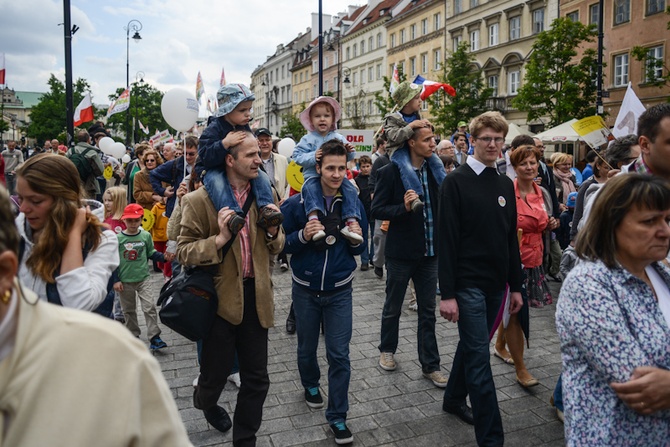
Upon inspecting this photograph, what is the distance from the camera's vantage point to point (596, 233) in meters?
2.28

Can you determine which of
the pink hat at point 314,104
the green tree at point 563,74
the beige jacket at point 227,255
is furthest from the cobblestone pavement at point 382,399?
the green tree at point 563,74

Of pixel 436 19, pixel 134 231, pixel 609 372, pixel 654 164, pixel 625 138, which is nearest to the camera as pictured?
pixel 609 372

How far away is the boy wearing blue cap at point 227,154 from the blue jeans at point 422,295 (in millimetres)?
1711

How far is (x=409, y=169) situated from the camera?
498cm

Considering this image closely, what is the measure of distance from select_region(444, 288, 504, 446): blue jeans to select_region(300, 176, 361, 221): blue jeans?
3.51ft

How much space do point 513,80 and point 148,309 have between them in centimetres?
4195

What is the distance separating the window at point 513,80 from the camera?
42312 mm

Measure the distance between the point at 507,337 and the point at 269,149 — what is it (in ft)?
14.8

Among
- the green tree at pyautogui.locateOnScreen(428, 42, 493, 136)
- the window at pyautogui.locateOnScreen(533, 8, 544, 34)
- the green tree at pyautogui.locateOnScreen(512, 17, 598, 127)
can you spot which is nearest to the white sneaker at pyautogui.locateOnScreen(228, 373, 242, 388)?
the green tree at pyautogui.locateOnScreen(512, 17, 598, 127)

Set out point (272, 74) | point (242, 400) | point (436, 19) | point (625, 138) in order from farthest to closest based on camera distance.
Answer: point (272, 74) → point (436, 19) → point (625, 138) → point (242, 400)

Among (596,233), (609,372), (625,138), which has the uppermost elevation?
(625,138)

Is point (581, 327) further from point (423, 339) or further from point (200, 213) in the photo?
point (423, 339)

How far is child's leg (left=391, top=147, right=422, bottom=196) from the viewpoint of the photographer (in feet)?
16.4

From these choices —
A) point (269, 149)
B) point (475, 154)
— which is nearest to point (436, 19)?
point (269, 149)
